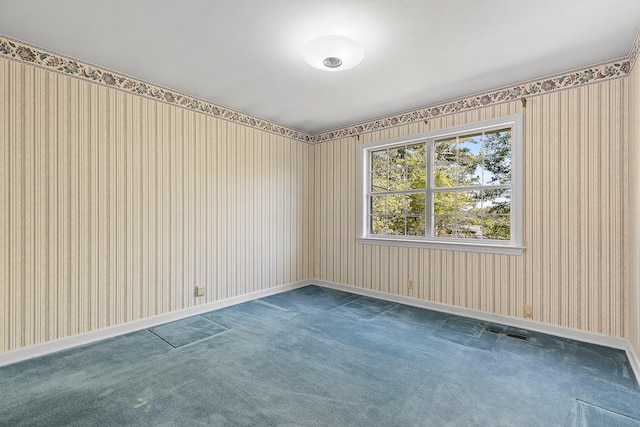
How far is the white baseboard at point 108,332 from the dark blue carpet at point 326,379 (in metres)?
0.11

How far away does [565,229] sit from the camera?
9.77ft

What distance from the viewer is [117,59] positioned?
2.76m

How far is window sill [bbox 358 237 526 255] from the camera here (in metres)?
3.28

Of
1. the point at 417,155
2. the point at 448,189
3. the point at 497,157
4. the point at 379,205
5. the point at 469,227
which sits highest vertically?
the point at 417,155

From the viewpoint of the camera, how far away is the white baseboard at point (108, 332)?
8.08 ft

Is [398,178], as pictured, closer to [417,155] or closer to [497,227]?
[417,155]

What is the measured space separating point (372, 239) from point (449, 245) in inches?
43.4

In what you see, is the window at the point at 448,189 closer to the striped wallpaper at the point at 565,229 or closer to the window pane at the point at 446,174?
the window pane at the point at 446,174

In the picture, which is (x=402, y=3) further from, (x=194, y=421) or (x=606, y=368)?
(x=606, y=368)

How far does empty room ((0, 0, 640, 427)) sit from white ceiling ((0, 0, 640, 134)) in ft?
0.07

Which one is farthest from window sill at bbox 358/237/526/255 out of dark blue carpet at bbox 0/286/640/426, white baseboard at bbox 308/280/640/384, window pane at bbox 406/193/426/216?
dark blue carpet at bbox 0/286/640/426

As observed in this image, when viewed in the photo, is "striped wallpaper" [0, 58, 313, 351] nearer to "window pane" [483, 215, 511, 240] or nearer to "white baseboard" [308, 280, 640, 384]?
"white baseboard" [308, 280, 640, 384]

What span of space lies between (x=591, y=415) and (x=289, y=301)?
3.11 m

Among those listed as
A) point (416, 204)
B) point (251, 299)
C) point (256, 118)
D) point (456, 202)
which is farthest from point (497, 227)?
point (256, 118)
